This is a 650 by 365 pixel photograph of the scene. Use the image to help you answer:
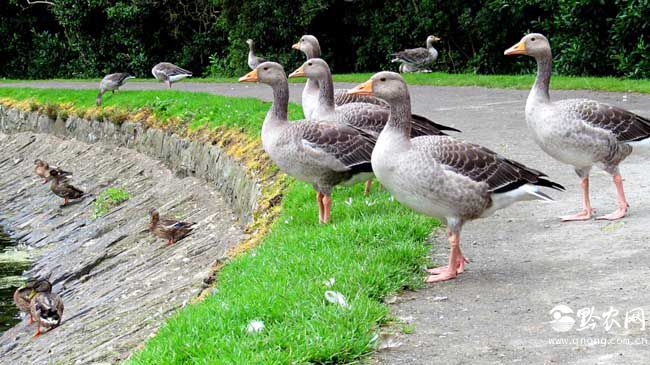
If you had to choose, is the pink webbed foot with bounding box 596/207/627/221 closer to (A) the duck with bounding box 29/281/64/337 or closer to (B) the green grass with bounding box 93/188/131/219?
(A) the duck with bounding box 29/281/64/337

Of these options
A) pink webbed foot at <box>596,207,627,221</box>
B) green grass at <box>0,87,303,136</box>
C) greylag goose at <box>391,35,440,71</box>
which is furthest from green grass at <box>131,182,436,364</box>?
greylag goose at <box>391,35,440,71</box>

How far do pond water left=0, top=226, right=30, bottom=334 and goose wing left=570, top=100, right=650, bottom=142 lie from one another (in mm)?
9396

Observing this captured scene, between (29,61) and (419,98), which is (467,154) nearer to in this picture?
(419,98)

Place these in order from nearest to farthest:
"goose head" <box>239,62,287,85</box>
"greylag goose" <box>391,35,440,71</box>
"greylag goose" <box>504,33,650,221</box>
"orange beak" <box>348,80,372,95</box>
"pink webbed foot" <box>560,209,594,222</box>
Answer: "orange beak" <box>348,80,372,95</box>
"greylag goose" <box>504,33,650,221</box>
"pink webbed foot" <box>560,209,594,222</box>
"goose head" <box>239,62,287,85</box>
"greylag goose" <box>391,35,440,71</box>

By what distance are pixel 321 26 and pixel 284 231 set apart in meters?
27.3

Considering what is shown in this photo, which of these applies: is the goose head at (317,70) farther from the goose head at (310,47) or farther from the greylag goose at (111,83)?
the greylag goose at (111,83)

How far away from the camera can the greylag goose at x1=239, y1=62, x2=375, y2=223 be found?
34.4 ft

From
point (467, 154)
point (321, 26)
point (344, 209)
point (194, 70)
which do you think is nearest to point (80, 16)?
point (194, 70)

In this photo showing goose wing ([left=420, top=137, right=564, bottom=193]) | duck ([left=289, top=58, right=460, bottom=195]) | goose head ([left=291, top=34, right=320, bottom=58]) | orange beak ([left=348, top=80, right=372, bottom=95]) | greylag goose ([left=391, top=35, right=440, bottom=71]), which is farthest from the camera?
greylag goose ([left=391, top=35, right=440, bottom=71])

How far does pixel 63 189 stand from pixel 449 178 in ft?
50.9

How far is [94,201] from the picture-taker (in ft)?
70.1

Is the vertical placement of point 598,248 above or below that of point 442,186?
below

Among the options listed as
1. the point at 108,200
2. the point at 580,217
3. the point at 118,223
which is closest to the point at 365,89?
the point at 580,217

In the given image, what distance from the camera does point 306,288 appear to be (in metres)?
7.56
